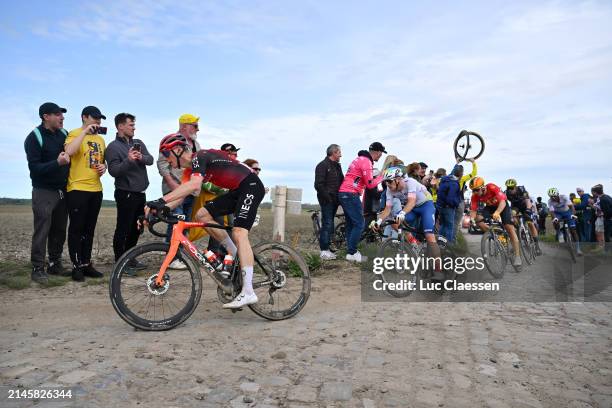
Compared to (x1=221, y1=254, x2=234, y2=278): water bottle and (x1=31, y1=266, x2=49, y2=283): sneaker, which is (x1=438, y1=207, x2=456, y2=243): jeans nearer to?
(x1=221, y1=254, x2=234, y2=278): water bottle

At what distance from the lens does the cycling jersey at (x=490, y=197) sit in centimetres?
1085

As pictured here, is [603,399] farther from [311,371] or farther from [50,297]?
[50,297]

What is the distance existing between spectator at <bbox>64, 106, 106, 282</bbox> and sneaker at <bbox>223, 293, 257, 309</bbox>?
304cm

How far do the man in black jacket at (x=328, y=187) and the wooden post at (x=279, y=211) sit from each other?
81cm

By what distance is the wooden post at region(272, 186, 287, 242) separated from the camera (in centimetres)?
1012

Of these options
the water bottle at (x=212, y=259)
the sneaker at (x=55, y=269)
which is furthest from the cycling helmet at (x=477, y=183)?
the sneaker at (x=55, y=269)

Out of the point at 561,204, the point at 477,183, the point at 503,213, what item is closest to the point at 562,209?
the point at 561,204

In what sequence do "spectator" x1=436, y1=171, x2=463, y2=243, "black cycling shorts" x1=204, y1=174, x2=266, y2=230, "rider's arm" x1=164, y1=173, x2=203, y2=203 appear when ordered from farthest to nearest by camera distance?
"spectator" x1=436, y1=171, x2=463, y2=243 → "black cycling shorts" x1=204, y1=174, x2=266, y2=230 → "rider's arm" x1=164, y1=173, x2=203, y2=203

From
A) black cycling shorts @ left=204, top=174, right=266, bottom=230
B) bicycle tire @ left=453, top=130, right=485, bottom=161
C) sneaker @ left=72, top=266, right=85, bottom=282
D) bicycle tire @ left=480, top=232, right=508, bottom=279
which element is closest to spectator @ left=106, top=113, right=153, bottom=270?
sneaker @ left=72, top=266, right=85, bottom=282

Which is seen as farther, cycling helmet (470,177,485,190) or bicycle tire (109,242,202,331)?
cycling helmet (470,177,485,190)

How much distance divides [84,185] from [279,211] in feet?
12.7

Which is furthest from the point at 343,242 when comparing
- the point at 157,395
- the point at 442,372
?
the point at 157,395

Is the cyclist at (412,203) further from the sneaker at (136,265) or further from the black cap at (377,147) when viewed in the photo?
the sneaker at (136,265)

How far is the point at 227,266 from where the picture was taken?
5664 millimetres
